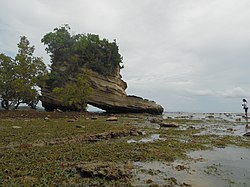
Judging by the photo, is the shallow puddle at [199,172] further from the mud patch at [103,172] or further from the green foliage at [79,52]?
the green foliage at [79,52]

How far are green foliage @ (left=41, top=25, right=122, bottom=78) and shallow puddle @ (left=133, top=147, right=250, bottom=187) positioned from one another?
4951 cm

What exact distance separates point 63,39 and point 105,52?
1098 centimetres

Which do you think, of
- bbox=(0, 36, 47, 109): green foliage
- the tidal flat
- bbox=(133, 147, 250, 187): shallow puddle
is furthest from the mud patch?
bbox=(0, 36, 47, 109): green foliage

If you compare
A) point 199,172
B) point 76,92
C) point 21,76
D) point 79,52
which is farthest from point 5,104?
point 199,172

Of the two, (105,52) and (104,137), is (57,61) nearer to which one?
(105,52)

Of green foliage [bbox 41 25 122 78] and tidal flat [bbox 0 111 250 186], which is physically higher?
green foliage [bbox 41 25 122 78]

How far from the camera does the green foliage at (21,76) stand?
4841cm

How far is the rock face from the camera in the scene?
57.7m

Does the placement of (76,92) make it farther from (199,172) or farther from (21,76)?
(199,172)

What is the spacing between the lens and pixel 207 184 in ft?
28.7

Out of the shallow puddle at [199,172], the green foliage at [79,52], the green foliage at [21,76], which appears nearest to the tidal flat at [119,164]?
the shallow puddle at [199,172]

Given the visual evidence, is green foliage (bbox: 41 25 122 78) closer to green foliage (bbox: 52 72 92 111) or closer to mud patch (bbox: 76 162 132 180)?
green foliage (bbox: 52 72 92 111)

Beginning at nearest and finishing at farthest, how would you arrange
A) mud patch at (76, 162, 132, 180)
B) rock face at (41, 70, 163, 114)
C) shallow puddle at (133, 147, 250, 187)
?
mud patch at (76, 162, 132, 180)
shallow puddle at (133, 147, 250, 187)
rock face at (41, 70, 163, 114)

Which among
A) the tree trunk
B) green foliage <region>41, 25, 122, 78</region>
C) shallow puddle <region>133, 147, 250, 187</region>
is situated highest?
green foliage <region>41, 25, 122, 78</region>
